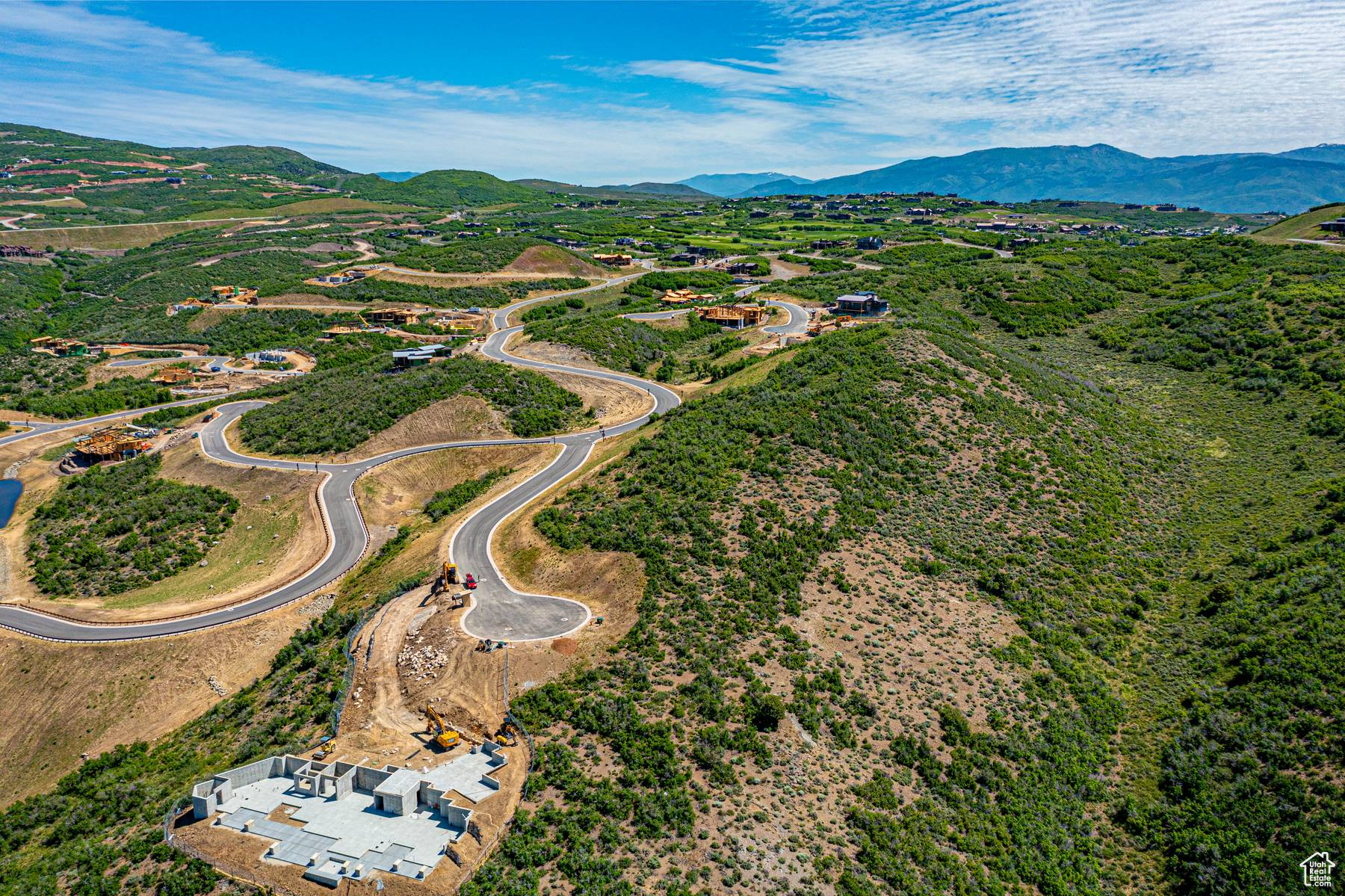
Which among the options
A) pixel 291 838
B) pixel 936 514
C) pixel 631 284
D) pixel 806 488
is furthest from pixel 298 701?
pixel 631 284

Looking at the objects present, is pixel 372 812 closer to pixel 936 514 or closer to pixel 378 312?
pixel 936 514

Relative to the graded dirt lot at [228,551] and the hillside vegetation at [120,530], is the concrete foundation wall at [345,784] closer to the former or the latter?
the graded dirt lot at [228,551]

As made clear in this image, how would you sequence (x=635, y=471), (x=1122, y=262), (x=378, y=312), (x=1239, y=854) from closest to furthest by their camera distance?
1. (x=1239, y=854)
2. (x=635, y=471)
3. (x=1122, y=262)
4. (x=378, y=312)

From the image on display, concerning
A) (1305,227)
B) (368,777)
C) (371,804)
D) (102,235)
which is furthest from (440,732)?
(102,235)

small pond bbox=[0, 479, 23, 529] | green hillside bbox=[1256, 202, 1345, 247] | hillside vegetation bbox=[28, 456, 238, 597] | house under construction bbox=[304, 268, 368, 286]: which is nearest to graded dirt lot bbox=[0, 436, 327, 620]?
small pond bbox=[0, 479, 23, 529]

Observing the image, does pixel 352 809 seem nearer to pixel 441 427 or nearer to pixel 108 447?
pixel 441 427

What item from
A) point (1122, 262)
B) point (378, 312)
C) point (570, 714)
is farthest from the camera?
point (378, 312)

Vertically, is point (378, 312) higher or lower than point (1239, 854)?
higher

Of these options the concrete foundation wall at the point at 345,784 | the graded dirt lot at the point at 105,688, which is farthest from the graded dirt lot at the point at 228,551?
the concrete foundation wall at the point at 345,784
